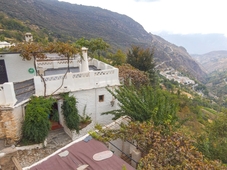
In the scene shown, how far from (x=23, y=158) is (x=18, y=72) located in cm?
566

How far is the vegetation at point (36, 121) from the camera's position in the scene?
907 centimetres

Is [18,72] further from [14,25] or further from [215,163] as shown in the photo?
[14,25]

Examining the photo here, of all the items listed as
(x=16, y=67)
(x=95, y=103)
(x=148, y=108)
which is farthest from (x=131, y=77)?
(x=16, y=67)

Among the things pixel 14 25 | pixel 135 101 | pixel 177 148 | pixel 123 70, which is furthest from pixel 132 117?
pixel 14 25

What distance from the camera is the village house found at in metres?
8.83

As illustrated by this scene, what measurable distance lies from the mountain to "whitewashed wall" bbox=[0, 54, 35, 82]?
1775cm

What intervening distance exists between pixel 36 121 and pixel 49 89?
1.94 metres

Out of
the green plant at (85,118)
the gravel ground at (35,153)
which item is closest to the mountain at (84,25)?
the green plant at (85,118)

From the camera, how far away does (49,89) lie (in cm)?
1035

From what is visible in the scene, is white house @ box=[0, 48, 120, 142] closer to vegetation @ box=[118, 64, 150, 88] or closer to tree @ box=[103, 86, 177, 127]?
tree @ box=[103, 86, 177, 127]

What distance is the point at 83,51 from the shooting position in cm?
1223

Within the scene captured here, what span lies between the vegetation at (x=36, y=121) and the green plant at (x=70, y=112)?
109 cm

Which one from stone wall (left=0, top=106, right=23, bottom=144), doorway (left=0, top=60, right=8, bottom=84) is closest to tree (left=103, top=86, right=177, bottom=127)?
stone wall (left=0, top=106, right=23, bottom=144)

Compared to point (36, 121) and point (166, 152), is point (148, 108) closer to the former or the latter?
point (166, 152)
